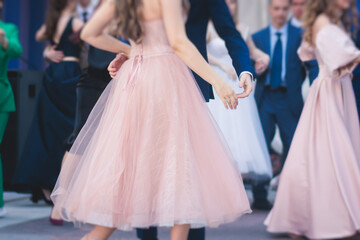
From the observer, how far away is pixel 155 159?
2.58 metres

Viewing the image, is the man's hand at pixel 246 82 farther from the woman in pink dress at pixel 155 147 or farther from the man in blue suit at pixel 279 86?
the man in blue suit at pixel 279 86

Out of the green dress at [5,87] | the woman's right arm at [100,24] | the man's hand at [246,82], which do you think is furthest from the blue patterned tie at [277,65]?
the woman's right arm at [100,24]

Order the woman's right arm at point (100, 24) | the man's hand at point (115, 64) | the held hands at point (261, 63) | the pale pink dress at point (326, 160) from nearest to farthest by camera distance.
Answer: the woman's right arm at point (100, 24), the man's hand at point (115, 64), the pale pink dress at point (326, 160), the held hands at point (261, 63)

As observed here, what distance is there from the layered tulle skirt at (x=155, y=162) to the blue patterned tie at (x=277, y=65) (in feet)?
10.7

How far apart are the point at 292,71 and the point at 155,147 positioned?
3.44 metres

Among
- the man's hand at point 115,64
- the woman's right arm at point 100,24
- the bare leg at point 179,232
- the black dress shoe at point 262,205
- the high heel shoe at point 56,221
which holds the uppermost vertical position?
the woman's right arm at point 100,24

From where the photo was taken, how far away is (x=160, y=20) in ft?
8.60

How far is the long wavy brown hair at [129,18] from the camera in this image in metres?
2.56

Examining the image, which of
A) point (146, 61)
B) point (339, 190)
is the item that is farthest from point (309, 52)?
point (146, 61)

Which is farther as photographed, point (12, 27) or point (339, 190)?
point (12, 27)

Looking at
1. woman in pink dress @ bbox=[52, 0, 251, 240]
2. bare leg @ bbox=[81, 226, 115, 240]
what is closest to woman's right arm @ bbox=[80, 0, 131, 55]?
woman in pink dress @ bbox=[52, 0, 251, 240]

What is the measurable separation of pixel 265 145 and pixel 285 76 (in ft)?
2.37

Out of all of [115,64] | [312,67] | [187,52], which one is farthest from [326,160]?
[187,52]

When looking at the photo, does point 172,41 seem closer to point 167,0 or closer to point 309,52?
point 167,0
